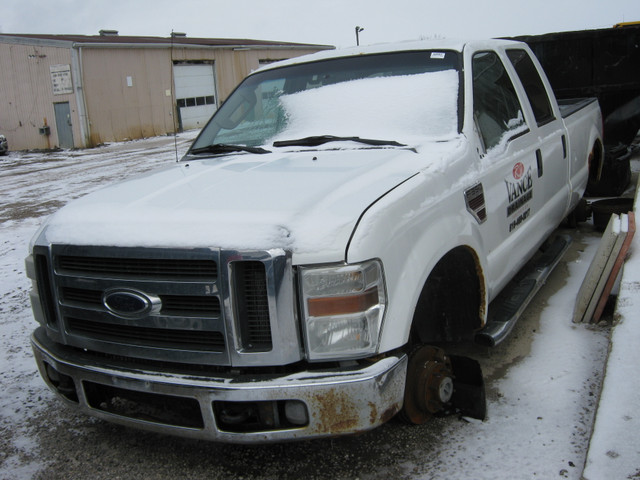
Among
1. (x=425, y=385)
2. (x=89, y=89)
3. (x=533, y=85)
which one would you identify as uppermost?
(x=89, y=89)

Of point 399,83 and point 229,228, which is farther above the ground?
point 399,83

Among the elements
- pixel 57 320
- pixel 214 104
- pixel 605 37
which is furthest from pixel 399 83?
pixel 214 104

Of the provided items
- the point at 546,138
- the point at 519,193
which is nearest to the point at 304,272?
the point at 519,193

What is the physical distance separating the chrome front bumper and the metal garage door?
2586 centimetres

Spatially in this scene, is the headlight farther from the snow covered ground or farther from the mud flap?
the mud flap

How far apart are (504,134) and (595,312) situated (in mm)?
1206

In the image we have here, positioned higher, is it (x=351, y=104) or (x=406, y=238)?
(x=351, y=104)

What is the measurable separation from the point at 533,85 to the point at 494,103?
101 centimetres

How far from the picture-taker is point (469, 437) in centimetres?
271

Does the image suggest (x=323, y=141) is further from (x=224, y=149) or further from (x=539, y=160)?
(x=539, y=160)

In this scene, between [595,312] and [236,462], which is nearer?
[236,462]

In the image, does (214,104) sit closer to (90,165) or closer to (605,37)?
(90,165)

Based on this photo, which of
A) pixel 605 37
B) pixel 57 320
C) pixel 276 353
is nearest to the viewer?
pixel 276 353

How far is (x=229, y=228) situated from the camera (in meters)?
2.25
